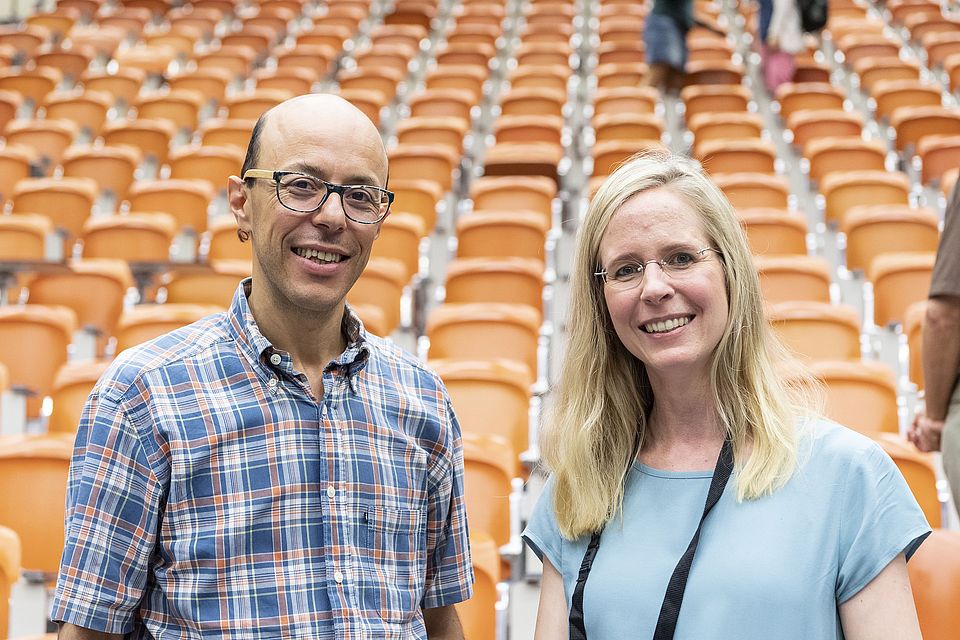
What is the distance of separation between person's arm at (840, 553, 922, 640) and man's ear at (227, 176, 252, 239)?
84 centimetres

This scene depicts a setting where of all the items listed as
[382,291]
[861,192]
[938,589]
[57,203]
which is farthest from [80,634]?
[861,192]

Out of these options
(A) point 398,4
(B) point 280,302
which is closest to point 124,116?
(A) point 398,4

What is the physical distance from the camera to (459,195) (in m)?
6.11

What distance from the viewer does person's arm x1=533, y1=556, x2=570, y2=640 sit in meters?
1.39

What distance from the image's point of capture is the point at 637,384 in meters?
1.49

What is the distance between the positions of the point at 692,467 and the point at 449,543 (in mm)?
331

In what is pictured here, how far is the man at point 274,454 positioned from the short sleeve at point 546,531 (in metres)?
0.15

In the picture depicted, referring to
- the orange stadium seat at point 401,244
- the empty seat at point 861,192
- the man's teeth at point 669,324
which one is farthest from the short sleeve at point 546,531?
the empty seat at point 861,192

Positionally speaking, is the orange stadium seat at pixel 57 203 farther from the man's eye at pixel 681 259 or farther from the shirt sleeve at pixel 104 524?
the man's eye at pixel 681 259

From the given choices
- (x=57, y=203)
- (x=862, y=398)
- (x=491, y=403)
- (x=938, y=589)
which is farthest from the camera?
(x=57, y=203)

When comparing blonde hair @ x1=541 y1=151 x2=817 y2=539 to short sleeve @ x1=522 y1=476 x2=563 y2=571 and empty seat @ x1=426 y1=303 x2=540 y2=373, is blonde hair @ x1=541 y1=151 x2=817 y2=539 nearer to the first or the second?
short sleeve @ x1=522 y1=476 x2=563 y2=571

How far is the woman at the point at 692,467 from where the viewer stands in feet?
4.10

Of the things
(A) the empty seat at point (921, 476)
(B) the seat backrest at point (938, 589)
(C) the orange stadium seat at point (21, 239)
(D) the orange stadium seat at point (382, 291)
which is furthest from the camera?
(C) the orange stadium seat at point (21, 239)

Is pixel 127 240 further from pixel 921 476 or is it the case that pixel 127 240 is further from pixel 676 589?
pixel 676 589
